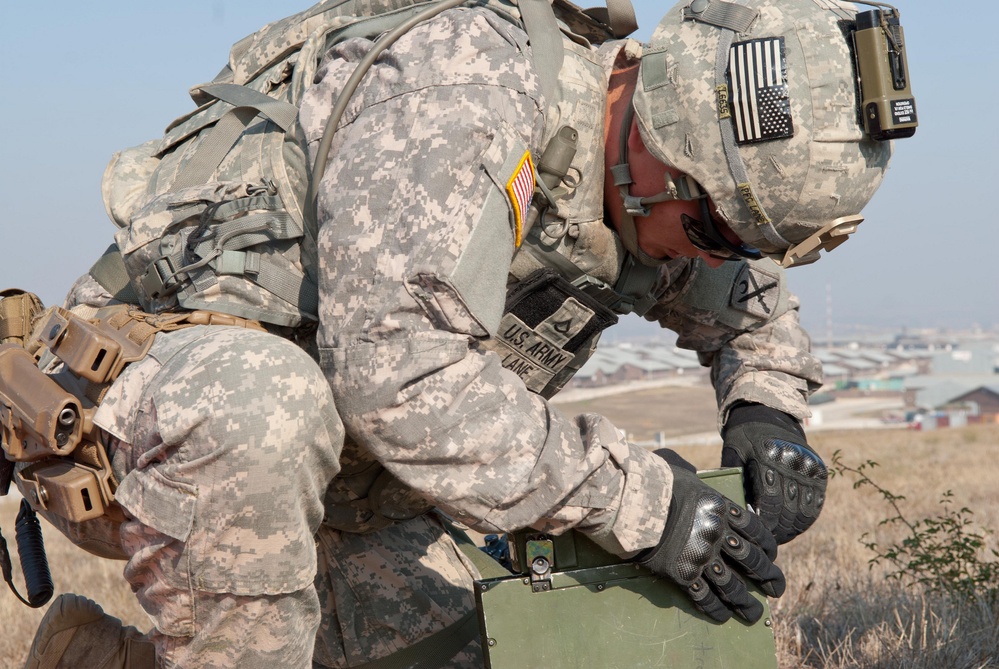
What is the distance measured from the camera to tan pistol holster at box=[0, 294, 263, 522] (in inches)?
94.4

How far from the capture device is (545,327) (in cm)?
303

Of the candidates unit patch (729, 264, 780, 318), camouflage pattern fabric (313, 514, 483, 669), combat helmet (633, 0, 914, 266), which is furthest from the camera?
unit patch (729, 264, 780, 318)

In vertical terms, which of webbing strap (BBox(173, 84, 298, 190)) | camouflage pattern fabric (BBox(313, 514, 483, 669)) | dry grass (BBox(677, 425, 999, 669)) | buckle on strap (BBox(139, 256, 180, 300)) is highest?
webbing strap (BBox(173, 84, 298, 190))

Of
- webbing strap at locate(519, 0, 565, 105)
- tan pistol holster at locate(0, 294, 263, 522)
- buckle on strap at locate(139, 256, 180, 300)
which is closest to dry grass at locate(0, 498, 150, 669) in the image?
tan pistol holster at locate(0, 294, 263, 522)

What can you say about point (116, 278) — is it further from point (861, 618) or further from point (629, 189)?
point (861, 618)

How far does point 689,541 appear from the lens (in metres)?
2.58

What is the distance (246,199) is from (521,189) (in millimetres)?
728

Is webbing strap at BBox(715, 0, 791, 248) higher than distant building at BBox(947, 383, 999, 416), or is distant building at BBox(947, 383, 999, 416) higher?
webbing strap at BBox(715, 0, 791, 248)

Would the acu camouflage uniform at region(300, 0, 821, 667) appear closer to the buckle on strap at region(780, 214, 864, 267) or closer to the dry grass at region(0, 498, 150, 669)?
the buckle on strap at region(780, 214, 864, 267)

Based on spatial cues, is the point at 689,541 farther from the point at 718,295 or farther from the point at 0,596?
the point at 0,596

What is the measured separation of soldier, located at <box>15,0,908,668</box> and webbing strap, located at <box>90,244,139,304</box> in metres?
0.12

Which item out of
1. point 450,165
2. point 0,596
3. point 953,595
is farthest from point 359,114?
point 0,596

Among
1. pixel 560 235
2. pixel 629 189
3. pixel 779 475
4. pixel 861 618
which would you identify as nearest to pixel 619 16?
pixel 629 189

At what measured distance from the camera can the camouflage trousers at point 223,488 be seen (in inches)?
89.7
